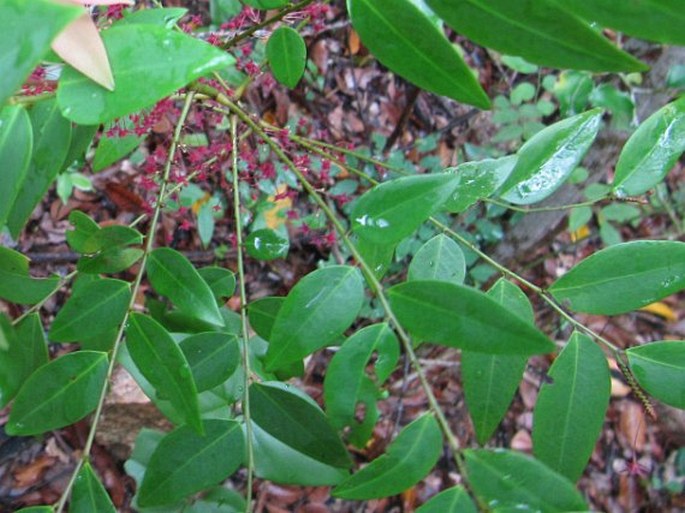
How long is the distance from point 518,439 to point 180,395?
5.77 ft

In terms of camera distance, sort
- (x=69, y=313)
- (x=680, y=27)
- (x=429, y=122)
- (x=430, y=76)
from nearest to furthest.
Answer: (x=680, y=27) < (x=430, y=76) < (x=69, y=313) < (x=429, y=122)

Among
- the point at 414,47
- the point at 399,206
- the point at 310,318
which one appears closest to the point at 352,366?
the point at 310,318

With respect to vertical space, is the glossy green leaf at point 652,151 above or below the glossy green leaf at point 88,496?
above

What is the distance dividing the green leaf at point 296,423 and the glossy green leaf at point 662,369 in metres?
0.35

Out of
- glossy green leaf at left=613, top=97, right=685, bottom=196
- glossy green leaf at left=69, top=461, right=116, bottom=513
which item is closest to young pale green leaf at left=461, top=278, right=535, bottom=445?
glossy green leaf at left=613, top=97, right=685, bottom=196

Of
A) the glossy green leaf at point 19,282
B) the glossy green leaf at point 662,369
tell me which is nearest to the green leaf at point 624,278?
the glossy green leaf at point 662,369

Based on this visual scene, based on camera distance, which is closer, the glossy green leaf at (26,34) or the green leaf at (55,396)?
the glossy green leaf at (26,34)

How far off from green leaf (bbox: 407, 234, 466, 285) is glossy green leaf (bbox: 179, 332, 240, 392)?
255 mm

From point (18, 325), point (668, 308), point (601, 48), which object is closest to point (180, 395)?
point (18, 325)

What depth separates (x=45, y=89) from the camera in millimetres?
686

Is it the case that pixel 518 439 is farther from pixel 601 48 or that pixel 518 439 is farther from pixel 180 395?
pixel 601 48

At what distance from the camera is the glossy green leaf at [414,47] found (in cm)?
54

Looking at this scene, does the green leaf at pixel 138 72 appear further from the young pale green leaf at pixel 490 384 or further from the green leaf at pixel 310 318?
the young pale green leaf at pixel 490 384

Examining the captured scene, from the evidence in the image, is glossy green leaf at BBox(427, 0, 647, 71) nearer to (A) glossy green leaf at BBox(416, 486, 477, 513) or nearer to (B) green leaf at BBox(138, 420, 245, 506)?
(A) glossy green leaf at BBox(416, 486, 477, 513)
